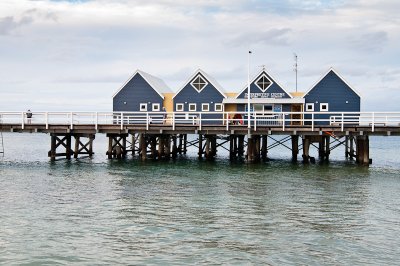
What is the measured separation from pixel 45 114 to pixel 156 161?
365 inches

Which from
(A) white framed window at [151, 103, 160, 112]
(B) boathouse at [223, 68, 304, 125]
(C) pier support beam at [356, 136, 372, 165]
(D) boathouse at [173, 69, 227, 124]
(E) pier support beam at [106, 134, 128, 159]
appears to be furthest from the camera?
(A) white framed window at [151, 103, 160, 112]

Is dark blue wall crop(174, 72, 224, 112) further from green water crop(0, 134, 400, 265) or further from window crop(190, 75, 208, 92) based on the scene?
green water crop(0, 134, 400, 265)

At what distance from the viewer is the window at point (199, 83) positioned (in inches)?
1900

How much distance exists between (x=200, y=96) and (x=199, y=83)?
46.0 inches

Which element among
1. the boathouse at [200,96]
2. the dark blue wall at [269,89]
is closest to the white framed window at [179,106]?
the boathouse at [200,96]

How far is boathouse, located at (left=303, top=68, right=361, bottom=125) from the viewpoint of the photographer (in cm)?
4606

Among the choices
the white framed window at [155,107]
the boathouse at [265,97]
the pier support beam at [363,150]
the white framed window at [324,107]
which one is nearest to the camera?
the pier support beam at [363,150]

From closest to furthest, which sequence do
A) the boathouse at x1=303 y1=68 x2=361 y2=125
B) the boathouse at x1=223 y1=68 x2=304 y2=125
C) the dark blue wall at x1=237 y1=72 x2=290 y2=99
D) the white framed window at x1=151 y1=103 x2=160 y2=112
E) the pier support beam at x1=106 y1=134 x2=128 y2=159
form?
1. the pier support beam at x1=106 y1=134 x2=128 y2=159
2. the boathouse at x1=303 y1=68 x2=361 y2=125
3. the boathouse at x1=223 y1=68 x2=304 y2=125
4. the dark blue wall at x1=237 y1=72 x2=290 y2=99
5. the white framed window at x1=151 y1=103 x2=160 y2=112

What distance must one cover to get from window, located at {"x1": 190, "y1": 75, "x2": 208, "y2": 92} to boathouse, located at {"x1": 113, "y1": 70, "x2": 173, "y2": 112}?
2.86 meters

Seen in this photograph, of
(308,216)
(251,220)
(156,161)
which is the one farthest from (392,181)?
(156,161)

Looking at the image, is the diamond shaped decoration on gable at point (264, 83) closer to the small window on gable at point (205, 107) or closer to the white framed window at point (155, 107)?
the small window on gable at point (205, 107)

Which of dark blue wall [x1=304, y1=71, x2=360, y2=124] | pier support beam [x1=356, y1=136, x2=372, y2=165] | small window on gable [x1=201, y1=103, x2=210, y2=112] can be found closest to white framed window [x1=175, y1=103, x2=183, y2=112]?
small window on gable [x1=201, y1=103, x2=210, y2=112]

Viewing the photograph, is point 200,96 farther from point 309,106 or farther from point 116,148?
point 309,106

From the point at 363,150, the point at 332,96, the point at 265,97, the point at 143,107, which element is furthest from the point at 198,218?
the point at 143,107
